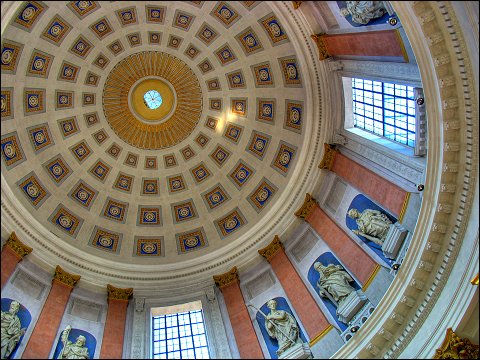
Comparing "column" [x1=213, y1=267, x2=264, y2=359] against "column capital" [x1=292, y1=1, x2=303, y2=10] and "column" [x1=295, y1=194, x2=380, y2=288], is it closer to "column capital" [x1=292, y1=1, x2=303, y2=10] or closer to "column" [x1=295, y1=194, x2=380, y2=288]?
"column" [x1=295, y1=194, x2=380, y2=288]

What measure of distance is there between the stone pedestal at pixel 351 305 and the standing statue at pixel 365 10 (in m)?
10.9

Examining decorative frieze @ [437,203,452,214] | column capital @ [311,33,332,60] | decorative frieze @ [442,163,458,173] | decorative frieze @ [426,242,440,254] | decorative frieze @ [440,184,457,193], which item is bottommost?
decorative frieze @ [426,242,440,254]

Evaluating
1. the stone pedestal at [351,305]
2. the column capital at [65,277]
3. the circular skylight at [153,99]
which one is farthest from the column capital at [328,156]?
the column capital at [65,277]

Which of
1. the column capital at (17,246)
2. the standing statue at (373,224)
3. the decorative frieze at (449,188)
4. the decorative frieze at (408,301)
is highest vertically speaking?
the column capital at (17,246)

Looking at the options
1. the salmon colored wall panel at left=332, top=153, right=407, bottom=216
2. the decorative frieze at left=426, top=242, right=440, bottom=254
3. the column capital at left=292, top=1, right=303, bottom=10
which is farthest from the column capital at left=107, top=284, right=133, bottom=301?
the column capital at left=292, top=1, right=303, bottom=10

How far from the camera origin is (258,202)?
27312 mm

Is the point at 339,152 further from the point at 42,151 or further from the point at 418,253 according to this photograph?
the point at 42,151

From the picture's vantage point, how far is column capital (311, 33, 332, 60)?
21.0 metres

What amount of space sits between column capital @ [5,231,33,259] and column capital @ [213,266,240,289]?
9.30 meters

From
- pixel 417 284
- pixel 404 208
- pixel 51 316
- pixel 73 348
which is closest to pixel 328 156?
pixel 404 208

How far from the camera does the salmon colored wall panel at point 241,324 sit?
65.2 ft

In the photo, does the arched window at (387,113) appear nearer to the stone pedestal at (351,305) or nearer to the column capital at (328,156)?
the column capital at (328,156)

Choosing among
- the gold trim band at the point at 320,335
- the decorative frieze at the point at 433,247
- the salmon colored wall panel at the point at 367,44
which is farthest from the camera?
the gold trim band at the point at 320,335

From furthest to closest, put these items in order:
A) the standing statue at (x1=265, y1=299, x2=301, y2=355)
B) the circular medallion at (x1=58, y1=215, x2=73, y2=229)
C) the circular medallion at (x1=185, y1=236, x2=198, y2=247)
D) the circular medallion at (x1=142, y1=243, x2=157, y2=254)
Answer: the circular medallion at (x1=185, y1=236, x2=198, y2=247)
the circular medallion at (x1=142, y1=243, x2=157, y2=254)
the circular medallion at (x1=58, y1=215, x2=73, y2=229)
the standing statue at (x1=265, y1=299, x2=301, y2=355)
